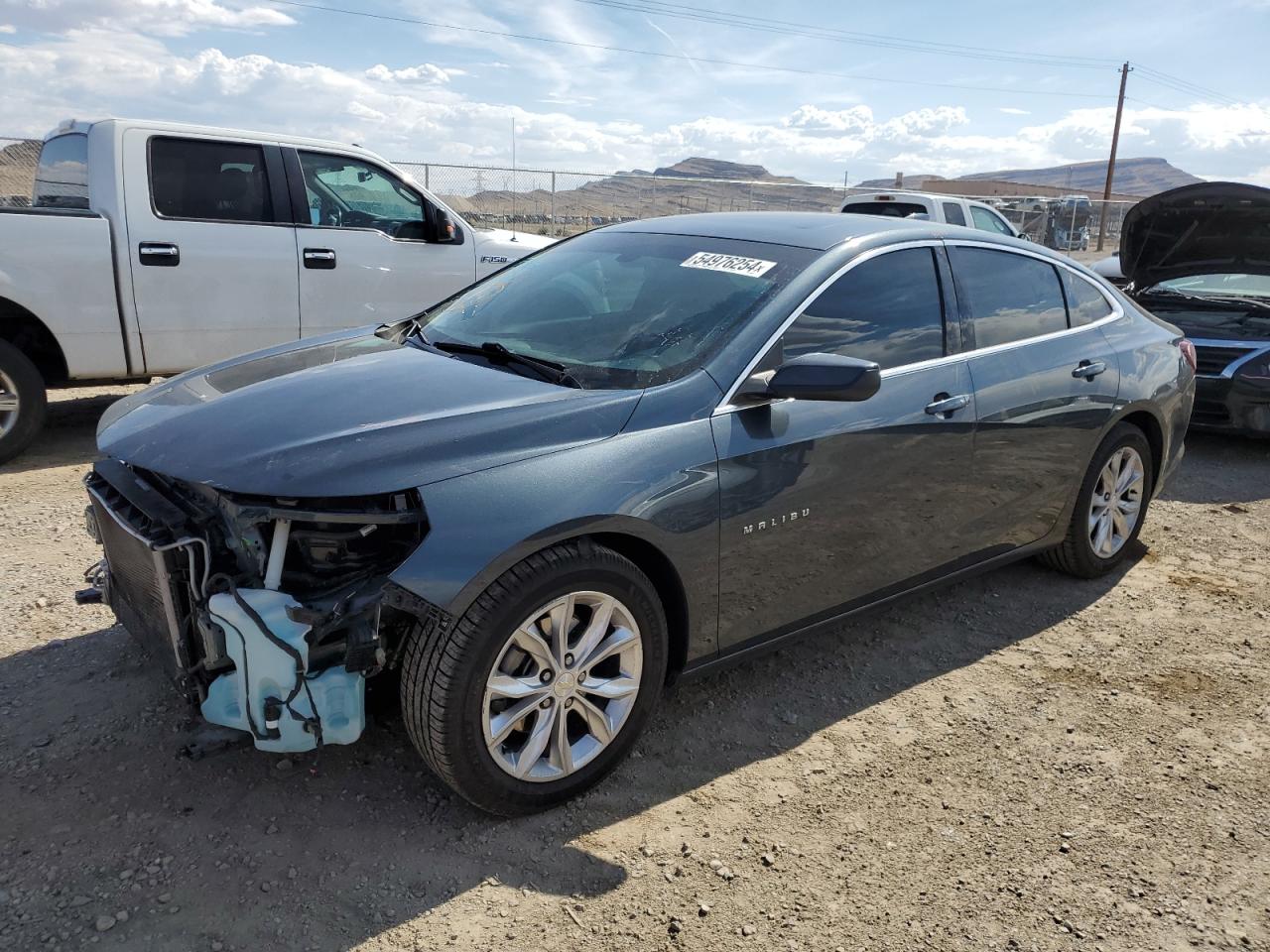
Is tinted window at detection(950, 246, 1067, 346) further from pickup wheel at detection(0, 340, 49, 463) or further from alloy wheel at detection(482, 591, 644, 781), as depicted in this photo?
Result: pickup wheel at detection(0, 340, 49, 463)

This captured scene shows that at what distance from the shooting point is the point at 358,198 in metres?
7.09

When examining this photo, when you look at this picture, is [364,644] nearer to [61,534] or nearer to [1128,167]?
[61,534]

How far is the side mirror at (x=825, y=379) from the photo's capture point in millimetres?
2967

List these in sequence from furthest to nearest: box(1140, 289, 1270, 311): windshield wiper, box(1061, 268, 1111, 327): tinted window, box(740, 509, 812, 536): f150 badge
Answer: box(1140, 289, 1270, 311): windshield wiper
box(1061, 268, 1111, 327): tinted window
box(740, 509, 812, 536): f150 badge

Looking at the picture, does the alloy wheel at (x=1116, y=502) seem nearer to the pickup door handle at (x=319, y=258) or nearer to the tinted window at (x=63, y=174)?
the pickup door handle at (x=319, y=258)

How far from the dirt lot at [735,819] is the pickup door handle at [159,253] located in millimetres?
2769

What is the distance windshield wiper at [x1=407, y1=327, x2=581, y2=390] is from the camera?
3.13m

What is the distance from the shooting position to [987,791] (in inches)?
123

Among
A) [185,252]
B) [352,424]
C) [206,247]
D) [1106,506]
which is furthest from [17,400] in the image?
[1106,506]

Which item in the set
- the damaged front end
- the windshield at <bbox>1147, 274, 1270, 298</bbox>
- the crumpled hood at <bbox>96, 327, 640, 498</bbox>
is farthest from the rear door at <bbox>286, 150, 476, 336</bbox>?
the windshield at <bbox>1147, 274, 1270, 298</bbox>

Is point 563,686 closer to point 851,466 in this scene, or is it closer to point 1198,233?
point 851,466

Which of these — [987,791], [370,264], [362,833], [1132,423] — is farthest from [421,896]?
[370,264]

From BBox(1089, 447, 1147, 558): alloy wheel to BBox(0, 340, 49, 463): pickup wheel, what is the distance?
20.0 ft

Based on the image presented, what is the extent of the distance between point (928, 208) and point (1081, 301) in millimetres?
8929
